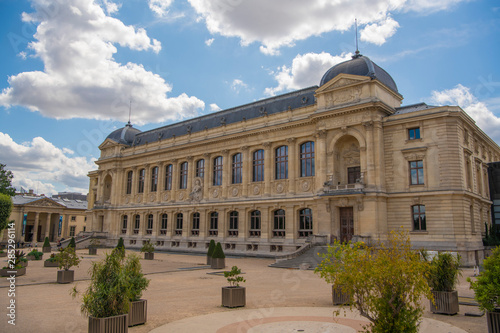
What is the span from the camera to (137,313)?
469 inches

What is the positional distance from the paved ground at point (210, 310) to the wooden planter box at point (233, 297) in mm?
325

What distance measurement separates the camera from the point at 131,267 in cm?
1234

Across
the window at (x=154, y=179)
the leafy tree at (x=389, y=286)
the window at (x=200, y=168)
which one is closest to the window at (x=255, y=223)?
the window at (x=200, y=168)

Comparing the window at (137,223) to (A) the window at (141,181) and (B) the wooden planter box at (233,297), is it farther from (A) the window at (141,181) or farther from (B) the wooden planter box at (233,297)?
(B) the wooden planter box at (233,297)

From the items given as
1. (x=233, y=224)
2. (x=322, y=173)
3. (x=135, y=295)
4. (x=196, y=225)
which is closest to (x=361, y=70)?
(x=322, y=173)

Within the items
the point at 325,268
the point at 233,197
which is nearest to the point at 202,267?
the point at 233,197

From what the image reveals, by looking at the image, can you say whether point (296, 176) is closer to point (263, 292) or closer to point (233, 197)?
point (233, 197)

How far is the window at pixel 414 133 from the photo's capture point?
34219mm

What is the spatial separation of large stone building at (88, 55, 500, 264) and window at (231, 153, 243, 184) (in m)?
0.13

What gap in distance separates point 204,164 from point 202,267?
22.1 meters

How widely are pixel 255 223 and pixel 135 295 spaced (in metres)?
32.9

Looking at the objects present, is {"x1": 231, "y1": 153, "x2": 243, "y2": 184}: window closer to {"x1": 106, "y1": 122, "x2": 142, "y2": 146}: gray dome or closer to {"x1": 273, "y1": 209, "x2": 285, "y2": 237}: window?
{"x1": 273, "y1": 209, "x2": 285, "y2": 237}: window

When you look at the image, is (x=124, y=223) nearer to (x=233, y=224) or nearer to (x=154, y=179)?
(x=154, y=179)

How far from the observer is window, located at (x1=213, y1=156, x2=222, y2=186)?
49.2m
